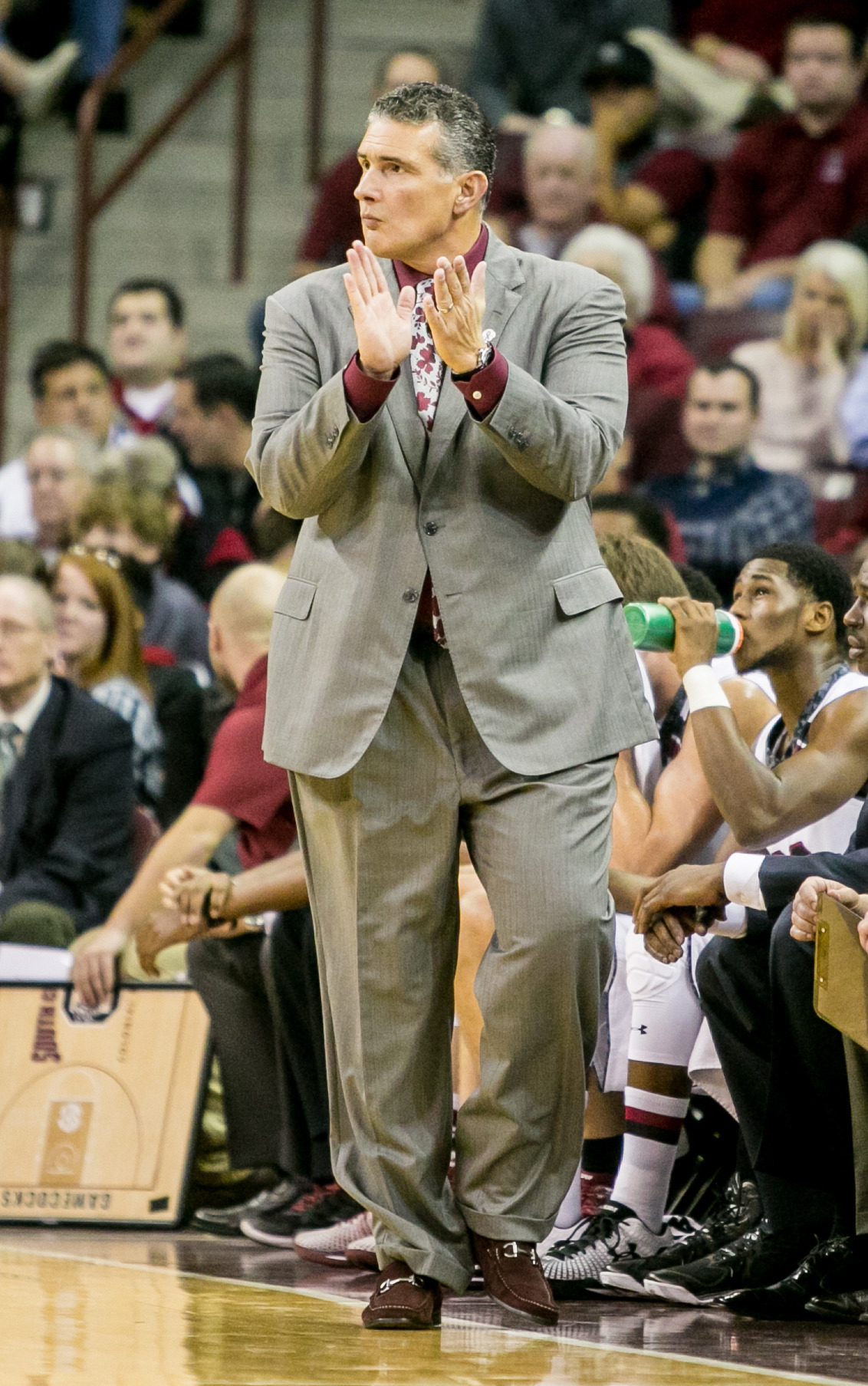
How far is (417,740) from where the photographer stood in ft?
10.0

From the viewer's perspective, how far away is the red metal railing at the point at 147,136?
824cm

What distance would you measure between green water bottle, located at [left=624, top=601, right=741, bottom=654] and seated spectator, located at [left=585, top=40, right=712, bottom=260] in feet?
15.1

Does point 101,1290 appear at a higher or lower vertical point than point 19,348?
lower

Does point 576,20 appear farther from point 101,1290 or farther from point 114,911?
point 101,1290

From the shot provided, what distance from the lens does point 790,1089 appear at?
329 cm

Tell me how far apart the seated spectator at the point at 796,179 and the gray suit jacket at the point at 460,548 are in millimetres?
4523

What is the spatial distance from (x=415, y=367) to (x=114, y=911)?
1833 mm

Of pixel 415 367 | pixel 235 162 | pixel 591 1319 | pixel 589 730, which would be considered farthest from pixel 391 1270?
pixel 235 162

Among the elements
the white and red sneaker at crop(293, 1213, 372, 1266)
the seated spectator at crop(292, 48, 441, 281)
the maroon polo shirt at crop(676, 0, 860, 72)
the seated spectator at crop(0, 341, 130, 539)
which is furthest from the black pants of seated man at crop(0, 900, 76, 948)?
the maroon polo shirt at crop(676, 0, 860, 72)

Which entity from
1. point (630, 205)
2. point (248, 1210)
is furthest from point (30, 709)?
point (630, 205)

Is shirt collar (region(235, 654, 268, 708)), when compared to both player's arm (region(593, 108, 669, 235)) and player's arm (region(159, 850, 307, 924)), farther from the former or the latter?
Answer: player's arm (region(593, 108, 669, 235))

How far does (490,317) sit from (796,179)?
16.3ft

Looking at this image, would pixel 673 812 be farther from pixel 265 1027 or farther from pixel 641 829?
pixel 265 1027

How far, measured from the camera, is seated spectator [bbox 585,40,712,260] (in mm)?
7965
